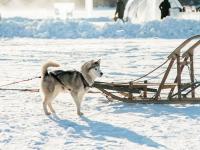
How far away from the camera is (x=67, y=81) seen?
811 cm

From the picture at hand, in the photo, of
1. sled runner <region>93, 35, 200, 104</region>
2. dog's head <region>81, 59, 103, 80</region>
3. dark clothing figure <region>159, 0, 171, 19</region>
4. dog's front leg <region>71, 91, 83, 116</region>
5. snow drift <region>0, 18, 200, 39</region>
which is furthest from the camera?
dark clothing figure <region>159, 0, 171, 19</region>

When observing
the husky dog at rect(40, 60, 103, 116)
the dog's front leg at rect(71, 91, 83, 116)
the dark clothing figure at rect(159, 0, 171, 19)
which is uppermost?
the dark clothing figure at rect(159, 0, 171, 19)

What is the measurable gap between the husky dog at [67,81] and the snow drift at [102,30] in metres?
14.9

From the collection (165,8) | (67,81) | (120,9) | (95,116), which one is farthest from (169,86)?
(120,9)

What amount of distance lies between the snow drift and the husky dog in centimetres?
1489

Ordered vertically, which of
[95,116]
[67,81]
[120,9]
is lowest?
[95,116]

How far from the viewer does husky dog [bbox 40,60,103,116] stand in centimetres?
807

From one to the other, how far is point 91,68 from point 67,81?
46cm

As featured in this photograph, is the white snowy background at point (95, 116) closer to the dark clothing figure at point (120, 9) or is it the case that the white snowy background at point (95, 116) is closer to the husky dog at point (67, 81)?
the husky dog at point (67, 81)

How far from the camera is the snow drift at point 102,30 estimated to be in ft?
76.9

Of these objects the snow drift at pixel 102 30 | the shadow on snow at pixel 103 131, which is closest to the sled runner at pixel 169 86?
the shadow on snow at pixel 103 131

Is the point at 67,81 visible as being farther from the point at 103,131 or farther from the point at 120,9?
the point at 120,9

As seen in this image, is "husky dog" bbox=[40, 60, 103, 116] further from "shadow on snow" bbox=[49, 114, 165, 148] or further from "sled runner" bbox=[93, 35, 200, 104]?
"sled runner" bbox=[93, 35, 200, 104]

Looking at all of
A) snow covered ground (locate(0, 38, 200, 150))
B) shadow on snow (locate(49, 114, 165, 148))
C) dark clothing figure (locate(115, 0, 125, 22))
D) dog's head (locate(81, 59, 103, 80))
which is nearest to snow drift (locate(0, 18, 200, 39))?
dark clothing figure (locate(115, 0, 125, 22))
